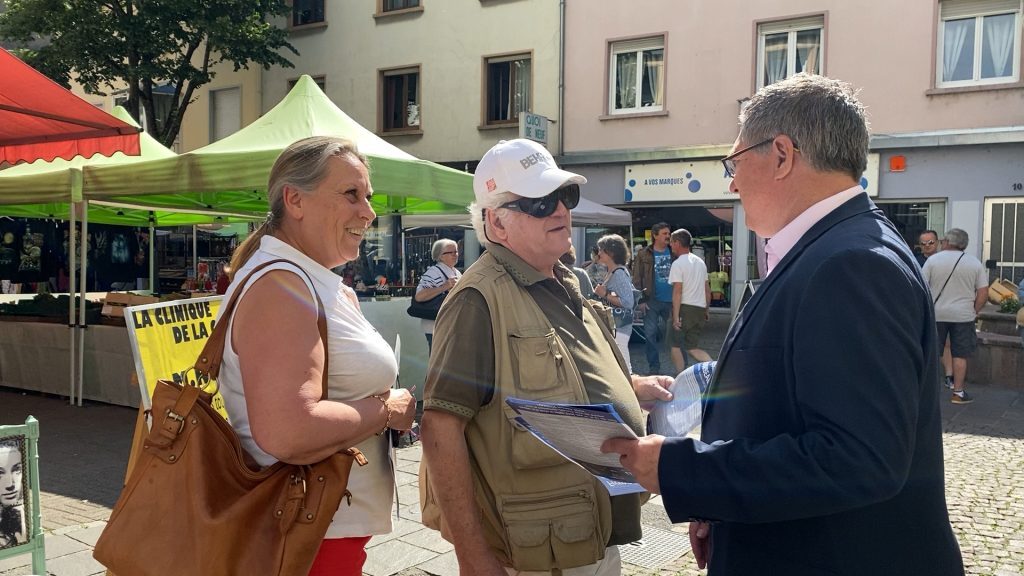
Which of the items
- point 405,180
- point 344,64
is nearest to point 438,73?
point 344,64

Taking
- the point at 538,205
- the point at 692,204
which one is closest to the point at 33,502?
the point at 538,205

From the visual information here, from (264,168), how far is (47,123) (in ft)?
5.53

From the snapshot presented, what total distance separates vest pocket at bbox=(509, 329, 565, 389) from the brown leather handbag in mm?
548

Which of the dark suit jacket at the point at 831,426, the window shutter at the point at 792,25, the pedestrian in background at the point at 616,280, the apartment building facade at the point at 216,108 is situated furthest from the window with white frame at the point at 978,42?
the apartment building facade at the point at 216,108

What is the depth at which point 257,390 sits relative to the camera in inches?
68.6

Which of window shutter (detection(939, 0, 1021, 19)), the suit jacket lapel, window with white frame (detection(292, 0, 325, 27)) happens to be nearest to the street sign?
window shutter (detection(939, 0, 1021, 19))

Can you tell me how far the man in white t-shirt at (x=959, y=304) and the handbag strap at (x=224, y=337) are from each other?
335 inches

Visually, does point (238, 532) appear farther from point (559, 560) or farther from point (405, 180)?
point (405, 180)

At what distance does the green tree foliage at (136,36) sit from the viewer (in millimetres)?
17938

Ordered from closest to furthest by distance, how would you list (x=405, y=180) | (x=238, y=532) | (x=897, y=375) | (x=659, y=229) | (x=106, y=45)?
(x=897, y=375) < (x=238, y=532) < (x=405, y=180) < (x=659, y=229) < (x=106, y=45)

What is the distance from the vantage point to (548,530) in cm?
189

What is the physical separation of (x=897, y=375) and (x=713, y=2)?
16.1m

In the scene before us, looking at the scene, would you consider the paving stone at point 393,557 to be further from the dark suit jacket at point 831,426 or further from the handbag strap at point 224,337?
the dark suit jacket at point 831,426

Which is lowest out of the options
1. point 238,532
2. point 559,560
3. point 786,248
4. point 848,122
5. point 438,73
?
point 559,560
